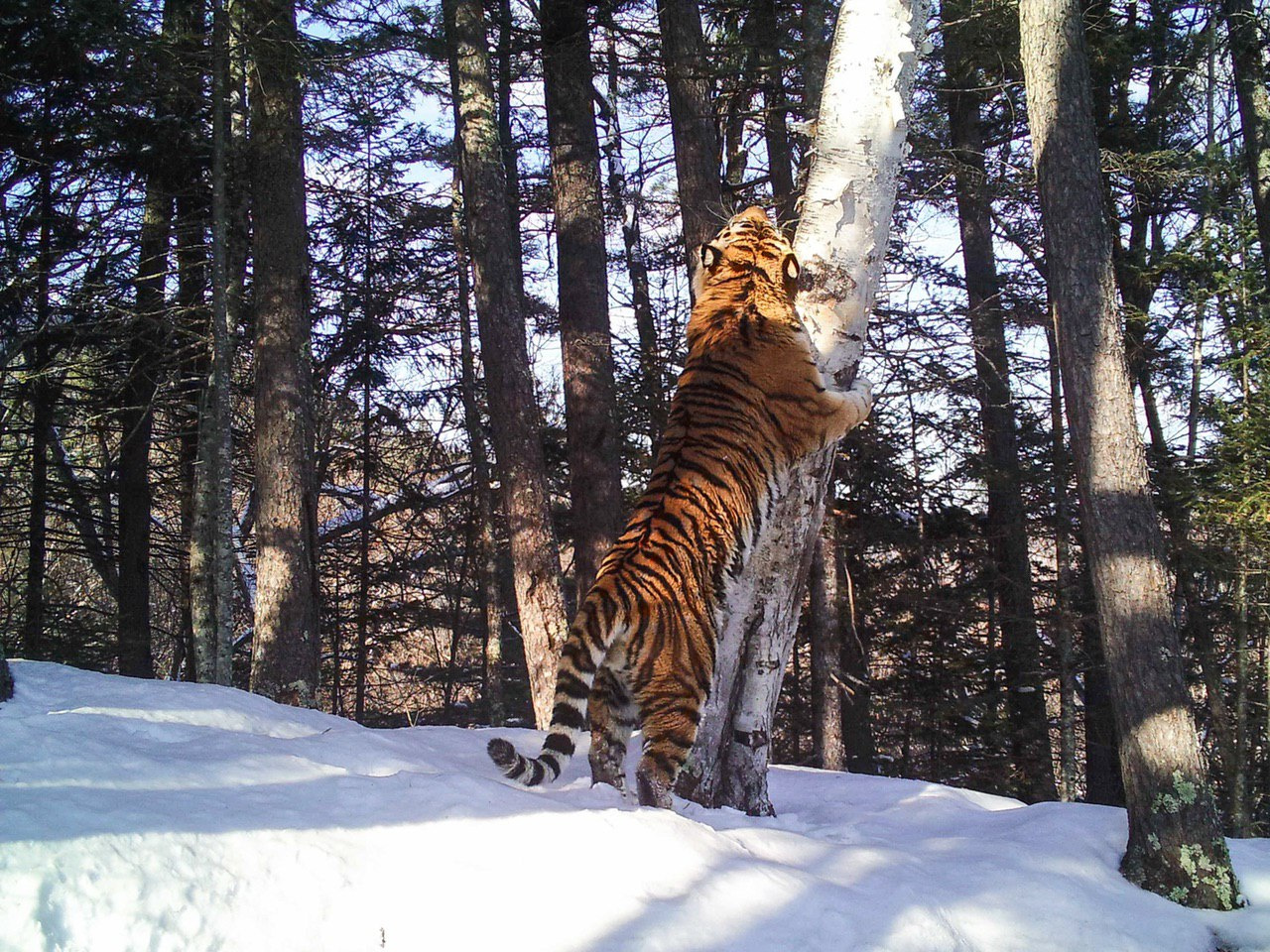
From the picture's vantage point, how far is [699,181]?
33.6ft

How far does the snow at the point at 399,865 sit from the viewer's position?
2.36 metres

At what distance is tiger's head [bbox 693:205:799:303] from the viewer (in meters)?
5.95

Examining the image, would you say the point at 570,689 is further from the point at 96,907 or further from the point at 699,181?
the point at 699,181

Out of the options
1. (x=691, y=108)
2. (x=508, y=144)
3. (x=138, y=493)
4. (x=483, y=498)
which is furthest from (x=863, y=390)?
(x=138, y=493)

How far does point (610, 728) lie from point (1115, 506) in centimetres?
324

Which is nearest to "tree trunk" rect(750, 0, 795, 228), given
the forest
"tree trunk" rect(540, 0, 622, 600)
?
the forest

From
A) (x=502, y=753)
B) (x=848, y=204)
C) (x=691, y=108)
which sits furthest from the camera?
(x=691, y=108)

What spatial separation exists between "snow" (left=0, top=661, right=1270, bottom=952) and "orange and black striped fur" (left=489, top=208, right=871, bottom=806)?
0.44 meters

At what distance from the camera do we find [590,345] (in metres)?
11.4

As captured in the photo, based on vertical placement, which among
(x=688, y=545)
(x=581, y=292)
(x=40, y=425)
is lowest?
(x=688, y=545)

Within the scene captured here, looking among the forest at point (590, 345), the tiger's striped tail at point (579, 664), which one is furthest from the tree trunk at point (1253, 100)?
the tiger's striped tail at point (579, 664)

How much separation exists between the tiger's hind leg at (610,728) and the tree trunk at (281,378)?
5649mm

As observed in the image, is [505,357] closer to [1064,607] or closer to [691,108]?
[691,108]

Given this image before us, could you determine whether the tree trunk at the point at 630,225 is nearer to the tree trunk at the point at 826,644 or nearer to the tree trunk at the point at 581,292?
the tree trunk at the point at 581,292
